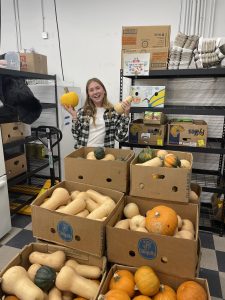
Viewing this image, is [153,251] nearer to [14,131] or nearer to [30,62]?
[14,131]

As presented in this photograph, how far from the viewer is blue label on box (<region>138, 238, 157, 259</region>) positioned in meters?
1.02

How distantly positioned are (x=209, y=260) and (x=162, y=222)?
1.27m

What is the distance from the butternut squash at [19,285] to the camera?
3.08ft

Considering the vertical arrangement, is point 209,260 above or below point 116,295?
below

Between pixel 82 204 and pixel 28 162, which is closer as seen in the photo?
pixel 82 204

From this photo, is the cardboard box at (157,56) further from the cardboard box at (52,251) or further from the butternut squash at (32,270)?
the butternut squash at (32,270)

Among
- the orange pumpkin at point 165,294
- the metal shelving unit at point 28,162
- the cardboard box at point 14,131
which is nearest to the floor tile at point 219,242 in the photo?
the orange pumpkin at point 165,294

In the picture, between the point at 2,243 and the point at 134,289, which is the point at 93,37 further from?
the point at 134,289

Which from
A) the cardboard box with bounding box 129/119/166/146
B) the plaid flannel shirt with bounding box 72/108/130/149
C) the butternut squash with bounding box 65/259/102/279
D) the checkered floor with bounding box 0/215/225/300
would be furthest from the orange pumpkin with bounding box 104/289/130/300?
the cardboard box with bounding box 129/119/166/146

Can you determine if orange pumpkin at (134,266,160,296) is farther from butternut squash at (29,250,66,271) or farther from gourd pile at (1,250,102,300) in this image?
butternut squash at (29,250,66,271)

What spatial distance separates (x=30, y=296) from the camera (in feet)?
3.05

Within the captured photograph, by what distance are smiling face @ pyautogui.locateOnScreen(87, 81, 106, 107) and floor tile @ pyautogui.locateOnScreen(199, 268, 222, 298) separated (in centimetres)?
165

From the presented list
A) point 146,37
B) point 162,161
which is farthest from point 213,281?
point 146,37

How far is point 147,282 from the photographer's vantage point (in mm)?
961
